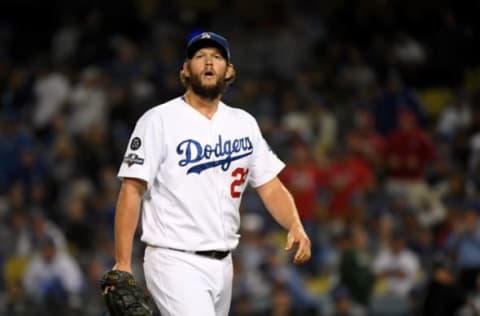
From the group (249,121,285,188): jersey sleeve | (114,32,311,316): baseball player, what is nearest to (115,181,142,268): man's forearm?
(114,32,311,316): baseball player

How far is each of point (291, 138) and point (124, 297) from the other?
7560 millimetres

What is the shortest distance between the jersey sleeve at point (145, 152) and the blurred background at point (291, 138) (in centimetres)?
493

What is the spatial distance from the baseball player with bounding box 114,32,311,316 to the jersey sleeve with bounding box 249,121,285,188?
8 centimetres

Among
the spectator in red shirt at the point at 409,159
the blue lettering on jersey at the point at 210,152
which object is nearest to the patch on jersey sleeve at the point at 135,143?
the blue lettering on jersey at the point at 210,152

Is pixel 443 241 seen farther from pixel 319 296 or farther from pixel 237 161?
pixel 237 161

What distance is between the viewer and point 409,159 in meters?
12.1

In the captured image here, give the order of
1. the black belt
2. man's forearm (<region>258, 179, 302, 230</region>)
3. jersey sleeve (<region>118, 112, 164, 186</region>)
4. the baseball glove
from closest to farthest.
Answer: the baseball glove → jersey sleeve (<region>118, 112, 164, 186</region>) → the black belt → man's forearm (<region>258, 179, 302, 230</region>)

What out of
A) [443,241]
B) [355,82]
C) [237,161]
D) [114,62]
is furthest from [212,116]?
[114,62]

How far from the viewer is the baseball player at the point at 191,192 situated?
16.9ft

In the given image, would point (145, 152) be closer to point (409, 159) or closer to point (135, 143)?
point (135, 143)

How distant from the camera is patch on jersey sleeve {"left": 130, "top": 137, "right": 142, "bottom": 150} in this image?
5199mm

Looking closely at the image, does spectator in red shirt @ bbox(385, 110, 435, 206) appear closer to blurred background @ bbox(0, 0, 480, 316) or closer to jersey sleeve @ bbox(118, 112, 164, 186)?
blurred background @ bbox(0, 0, 480, 316)

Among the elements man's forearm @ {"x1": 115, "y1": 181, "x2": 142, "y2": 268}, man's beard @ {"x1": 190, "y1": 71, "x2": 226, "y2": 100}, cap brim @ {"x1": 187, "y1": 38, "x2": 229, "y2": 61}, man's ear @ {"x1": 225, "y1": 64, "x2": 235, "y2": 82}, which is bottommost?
man's forearm @ {"x1": 115, "y1": 181, "x2": 142, "y2": 268}

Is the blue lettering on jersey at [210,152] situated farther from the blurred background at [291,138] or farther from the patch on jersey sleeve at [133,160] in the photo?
the blurred background at [291,138]
